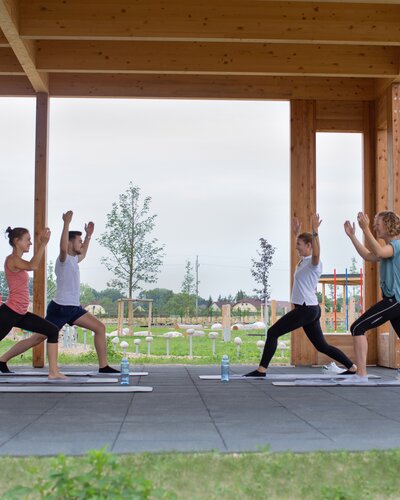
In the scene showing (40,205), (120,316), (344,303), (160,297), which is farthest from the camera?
(160,297)

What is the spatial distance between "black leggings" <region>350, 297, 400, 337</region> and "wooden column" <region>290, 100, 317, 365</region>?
2.72 m

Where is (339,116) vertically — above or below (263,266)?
above

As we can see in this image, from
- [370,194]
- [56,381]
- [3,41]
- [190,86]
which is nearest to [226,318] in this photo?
[370,194]

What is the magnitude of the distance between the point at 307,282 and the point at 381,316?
855 mm

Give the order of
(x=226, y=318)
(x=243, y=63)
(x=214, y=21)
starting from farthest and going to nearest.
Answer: (x=226, y=318), (x=243, y=63), (x=214, y=21)

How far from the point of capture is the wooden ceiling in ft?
25.5

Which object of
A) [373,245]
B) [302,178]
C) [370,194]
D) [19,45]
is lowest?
[373,245]

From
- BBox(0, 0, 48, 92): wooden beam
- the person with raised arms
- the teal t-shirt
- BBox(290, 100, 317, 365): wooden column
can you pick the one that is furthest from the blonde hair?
BBox(0, 0, 48, 92): wooden beam

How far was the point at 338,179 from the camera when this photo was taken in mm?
9977

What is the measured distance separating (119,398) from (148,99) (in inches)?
197

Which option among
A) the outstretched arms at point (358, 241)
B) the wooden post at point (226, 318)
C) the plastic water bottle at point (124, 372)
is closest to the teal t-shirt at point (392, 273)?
the outstretched arms at point (358, 241)

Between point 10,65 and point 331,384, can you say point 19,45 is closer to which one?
point 10,65

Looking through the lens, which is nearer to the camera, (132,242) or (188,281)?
(132,242)

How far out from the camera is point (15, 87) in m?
9.48
